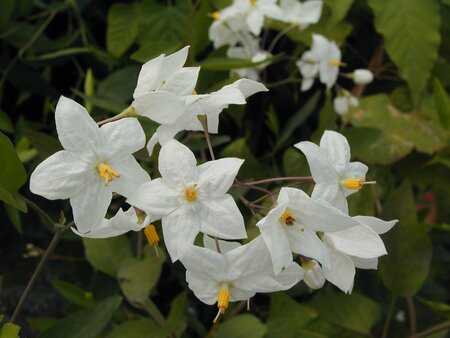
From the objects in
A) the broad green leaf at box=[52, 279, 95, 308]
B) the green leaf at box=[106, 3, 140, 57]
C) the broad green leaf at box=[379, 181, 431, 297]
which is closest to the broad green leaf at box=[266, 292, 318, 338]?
the broad green leaf at box=[379, 181, 431, 297]

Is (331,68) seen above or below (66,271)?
above

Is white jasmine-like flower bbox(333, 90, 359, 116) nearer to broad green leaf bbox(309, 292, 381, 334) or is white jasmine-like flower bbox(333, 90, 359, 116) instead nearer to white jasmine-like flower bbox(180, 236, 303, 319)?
broad green leaf bbox(309, 292, 381, 334)

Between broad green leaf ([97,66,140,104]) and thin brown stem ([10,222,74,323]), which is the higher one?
thin brown stem ([10,222,74,323])

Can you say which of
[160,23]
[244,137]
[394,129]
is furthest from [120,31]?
[394,129]

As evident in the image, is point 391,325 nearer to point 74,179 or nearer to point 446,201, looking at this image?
point 446,201

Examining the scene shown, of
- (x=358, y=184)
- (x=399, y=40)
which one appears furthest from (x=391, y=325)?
(x=358, y=184)

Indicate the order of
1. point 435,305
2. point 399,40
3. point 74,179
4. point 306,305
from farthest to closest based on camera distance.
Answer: point 399,40
point 306,305
point 435,305
point 74,179
